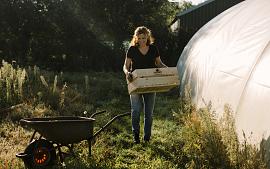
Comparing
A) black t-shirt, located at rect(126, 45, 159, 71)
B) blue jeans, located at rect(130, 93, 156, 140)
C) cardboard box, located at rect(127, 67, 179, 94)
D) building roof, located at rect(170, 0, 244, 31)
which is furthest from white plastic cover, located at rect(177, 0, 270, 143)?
building roof, located at rect(170, 0, 244, 31)

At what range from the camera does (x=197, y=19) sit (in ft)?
85.6

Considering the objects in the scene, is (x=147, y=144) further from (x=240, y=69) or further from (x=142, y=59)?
(x=240, y=69)

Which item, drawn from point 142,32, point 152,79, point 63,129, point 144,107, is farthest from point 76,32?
point 63,129

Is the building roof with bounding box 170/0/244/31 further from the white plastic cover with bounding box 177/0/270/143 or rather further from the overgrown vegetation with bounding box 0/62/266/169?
the overgrown vegetation with bounding box 0/62/266/169

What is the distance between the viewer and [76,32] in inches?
739

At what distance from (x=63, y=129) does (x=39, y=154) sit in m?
0.49

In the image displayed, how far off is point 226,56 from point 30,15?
1193cm

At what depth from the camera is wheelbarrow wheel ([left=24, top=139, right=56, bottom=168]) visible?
564 centimetres

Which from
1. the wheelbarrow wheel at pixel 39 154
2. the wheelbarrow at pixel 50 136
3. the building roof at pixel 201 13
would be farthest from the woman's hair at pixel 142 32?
the building roof at pixel 201 13

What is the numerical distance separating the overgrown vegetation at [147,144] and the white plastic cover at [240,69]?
0.97 feet

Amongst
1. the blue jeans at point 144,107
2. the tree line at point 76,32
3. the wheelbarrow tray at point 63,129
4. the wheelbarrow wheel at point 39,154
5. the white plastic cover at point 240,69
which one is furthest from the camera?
the tree line at point 76,32

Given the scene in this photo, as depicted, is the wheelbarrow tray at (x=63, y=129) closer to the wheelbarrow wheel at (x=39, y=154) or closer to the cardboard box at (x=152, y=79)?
the wheelbarrow wheel at (x=39, y=154)

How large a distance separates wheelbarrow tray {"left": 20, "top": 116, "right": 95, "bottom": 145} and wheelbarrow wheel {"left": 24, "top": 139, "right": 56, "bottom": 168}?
0.45 feet

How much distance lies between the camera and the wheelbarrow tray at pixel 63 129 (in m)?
5.46
